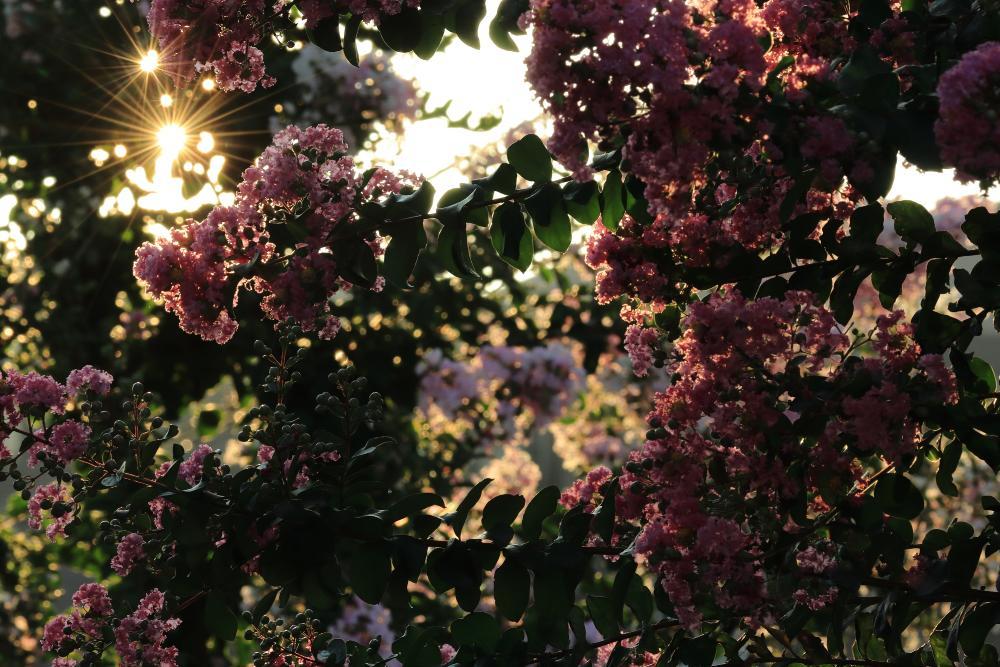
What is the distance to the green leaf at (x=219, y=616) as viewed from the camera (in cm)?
155

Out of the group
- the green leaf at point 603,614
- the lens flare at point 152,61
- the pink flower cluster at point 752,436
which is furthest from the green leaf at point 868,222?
the lens flare at point 152,61

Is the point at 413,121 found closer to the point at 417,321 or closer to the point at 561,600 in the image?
the point at 417,321

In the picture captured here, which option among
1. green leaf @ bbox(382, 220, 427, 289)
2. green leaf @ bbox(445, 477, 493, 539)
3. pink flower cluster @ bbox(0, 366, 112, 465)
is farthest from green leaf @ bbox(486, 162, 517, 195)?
pink flower cluster @ bbox(0, 366, 112, 465)

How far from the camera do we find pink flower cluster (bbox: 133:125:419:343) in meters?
1.49

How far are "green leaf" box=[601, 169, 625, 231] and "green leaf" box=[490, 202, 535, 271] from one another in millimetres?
117

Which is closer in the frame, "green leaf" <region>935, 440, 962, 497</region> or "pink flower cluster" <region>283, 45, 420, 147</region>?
"green leaf" <region>935, 440, 962, 497</region>

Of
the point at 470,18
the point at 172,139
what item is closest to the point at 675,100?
the point at 470,18

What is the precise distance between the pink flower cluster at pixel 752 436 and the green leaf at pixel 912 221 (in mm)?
117

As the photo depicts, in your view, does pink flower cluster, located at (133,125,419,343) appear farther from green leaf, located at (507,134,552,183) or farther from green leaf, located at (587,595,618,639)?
green leaf, located at (587,595,618,639)

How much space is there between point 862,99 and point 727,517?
1.81 feet

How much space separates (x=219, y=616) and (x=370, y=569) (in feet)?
0.86

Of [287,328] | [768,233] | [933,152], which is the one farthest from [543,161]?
[933,152]

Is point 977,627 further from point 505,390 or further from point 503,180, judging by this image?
point 505,390

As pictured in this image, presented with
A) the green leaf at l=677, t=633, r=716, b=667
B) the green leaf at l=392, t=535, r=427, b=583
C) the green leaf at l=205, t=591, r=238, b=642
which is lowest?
the green leaf at l=677, t=633, r=716, b=667
